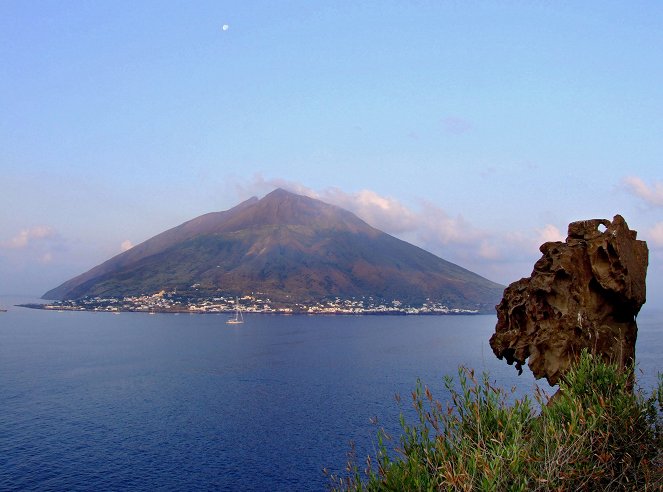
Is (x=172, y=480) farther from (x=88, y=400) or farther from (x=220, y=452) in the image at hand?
(x=88, y=400)

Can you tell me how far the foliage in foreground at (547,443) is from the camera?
1024cm

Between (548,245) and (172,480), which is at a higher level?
(548,245)

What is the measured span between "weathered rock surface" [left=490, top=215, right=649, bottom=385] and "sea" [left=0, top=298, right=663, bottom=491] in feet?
18.0

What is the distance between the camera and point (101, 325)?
197 m

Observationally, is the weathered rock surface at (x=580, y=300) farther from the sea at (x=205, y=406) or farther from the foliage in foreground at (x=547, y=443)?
the sea at (x=205, y=406)

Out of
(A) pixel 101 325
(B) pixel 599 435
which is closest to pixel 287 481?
(B) pixel 599 435

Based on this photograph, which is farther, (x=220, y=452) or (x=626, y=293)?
(x=220, y=452)

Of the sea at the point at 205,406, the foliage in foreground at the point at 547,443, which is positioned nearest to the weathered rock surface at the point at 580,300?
the foliage in foreground at the point at 547,443

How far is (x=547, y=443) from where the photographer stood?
10.2 m

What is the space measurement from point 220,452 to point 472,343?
111m

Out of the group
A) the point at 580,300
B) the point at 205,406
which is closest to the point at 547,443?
the point at 580,300

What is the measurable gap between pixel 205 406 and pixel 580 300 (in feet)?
198

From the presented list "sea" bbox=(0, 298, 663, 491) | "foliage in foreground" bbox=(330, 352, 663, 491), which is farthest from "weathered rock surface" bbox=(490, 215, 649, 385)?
"sea" bbox=(0, 298, 663, 491)

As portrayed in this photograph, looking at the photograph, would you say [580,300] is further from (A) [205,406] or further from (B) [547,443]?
(A) [205,406]
